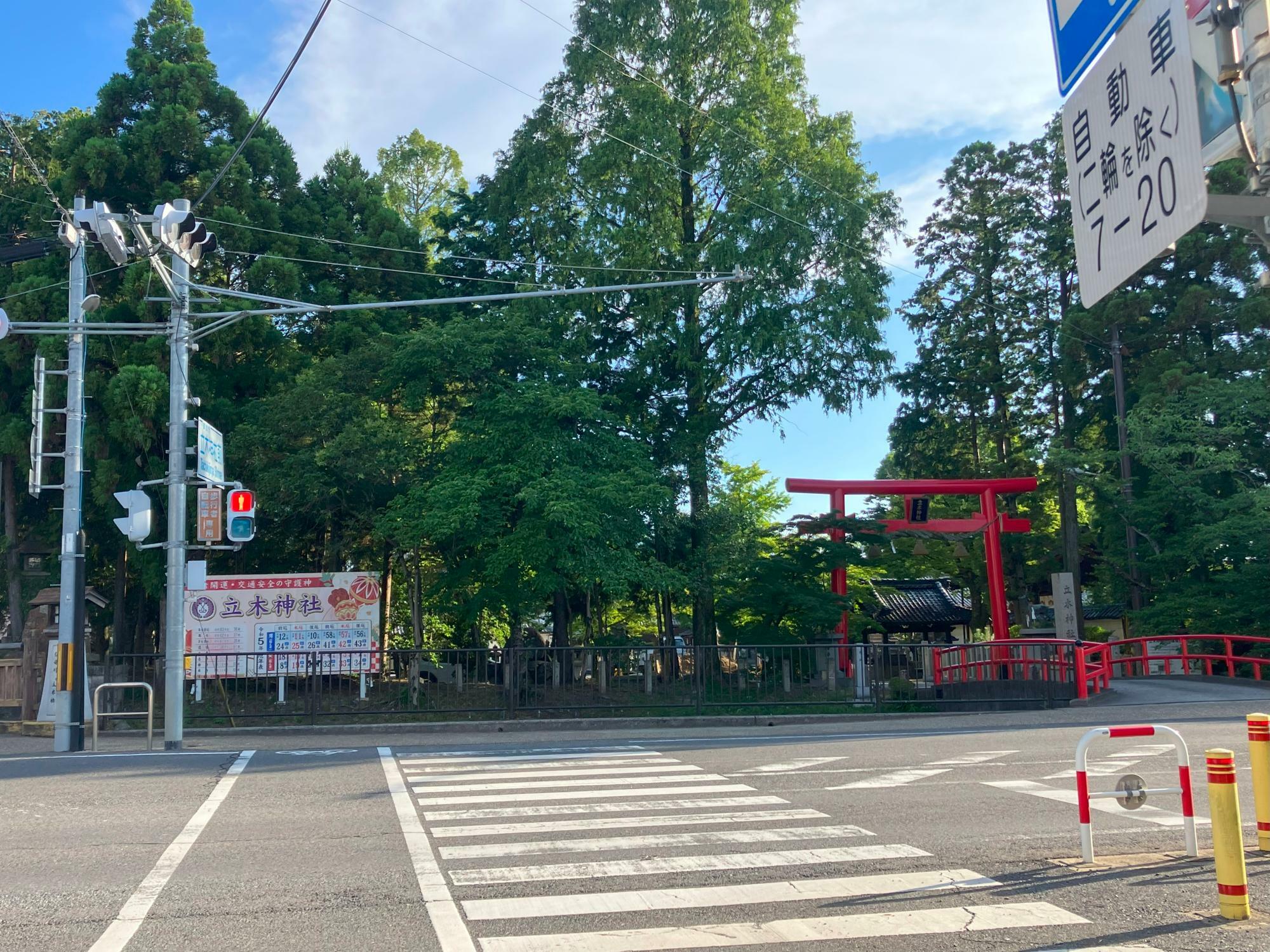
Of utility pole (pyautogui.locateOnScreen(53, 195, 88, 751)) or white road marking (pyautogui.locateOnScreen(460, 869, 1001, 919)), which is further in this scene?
utility pole (pyautogui.locateOnScreen(53, 195, 88, 751))

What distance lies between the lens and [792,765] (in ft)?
42.2

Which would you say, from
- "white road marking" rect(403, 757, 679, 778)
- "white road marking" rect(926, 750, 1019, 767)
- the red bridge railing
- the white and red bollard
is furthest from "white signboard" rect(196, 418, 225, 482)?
the red bridge railing

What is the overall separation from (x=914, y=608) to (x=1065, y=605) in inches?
541

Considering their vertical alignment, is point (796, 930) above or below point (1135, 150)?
below

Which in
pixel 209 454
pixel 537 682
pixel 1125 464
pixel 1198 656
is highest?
pixel 1125 464

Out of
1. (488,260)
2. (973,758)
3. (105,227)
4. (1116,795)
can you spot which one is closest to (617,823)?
(1116,795)

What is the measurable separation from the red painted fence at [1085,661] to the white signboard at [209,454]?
48.4 feet

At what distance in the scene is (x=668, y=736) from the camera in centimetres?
1741

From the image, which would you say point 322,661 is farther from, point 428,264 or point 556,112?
point 556,112

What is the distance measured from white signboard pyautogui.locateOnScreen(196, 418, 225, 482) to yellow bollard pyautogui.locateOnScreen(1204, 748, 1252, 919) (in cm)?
1500

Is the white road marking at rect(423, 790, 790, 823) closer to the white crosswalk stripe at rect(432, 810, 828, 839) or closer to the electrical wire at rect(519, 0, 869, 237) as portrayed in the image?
the white crosswalk stripe at rect(432, 810, 828, 839)

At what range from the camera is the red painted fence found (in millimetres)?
23172

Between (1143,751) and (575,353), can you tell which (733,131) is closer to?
(575,353)

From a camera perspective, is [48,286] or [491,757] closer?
[491,757]
